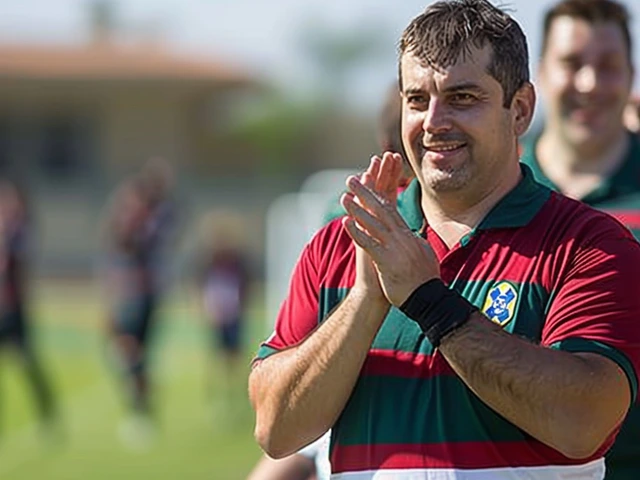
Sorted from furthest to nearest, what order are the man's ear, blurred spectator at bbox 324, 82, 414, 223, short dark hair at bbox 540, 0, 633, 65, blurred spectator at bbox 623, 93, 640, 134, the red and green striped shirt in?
blurred spectator at bbox 623, 93, 640, 134
short dark hair at bbox 540, 0, 633, 65
blurred spectator at bbox 324, 82, 414, 223
the man's ear
the red and green striped shirt

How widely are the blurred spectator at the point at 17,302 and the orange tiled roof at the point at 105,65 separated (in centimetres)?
2865

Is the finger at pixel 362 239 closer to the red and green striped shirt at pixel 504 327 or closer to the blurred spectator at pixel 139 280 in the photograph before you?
the red and green striped shirt at pixel 504 327

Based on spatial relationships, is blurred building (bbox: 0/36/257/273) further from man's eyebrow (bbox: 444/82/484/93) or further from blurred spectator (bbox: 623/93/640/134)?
man's eyebrow (bbox: 444/82/484/93)

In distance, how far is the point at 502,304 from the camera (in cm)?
335

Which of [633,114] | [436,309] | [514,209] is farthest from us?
[633,114]

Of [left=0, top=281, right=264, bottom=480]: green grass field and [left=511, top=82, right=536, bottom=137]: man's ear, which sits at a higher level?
[left=511, top=82, right=536, bottom=137]: man's ear

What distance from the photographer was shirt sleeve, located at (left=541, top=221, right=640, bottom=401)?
10.8 ft

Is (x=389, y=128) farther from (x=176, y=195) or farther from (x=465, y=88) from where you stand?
(x=176, y=195)

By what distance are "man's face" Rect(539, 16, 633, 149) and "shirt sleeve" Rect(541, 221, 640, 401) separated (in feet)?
5.84

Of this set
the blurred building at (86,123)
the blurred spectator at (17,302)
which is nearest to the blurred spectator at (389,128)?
the blurred spectator at (17,302)

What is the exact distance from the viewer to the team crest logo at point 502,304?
334 centimetres

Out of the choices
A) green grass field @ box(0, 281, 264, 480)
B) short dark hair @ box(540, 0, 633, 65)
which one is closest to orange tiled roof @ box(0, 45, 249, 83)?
green grass field @ box(0, 281, 264, 480)

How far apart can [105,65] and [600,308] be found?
42.3m

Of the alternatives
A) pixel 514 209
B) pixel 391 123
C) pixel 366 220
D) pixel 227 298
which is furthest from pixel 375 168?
pixel 227 298
